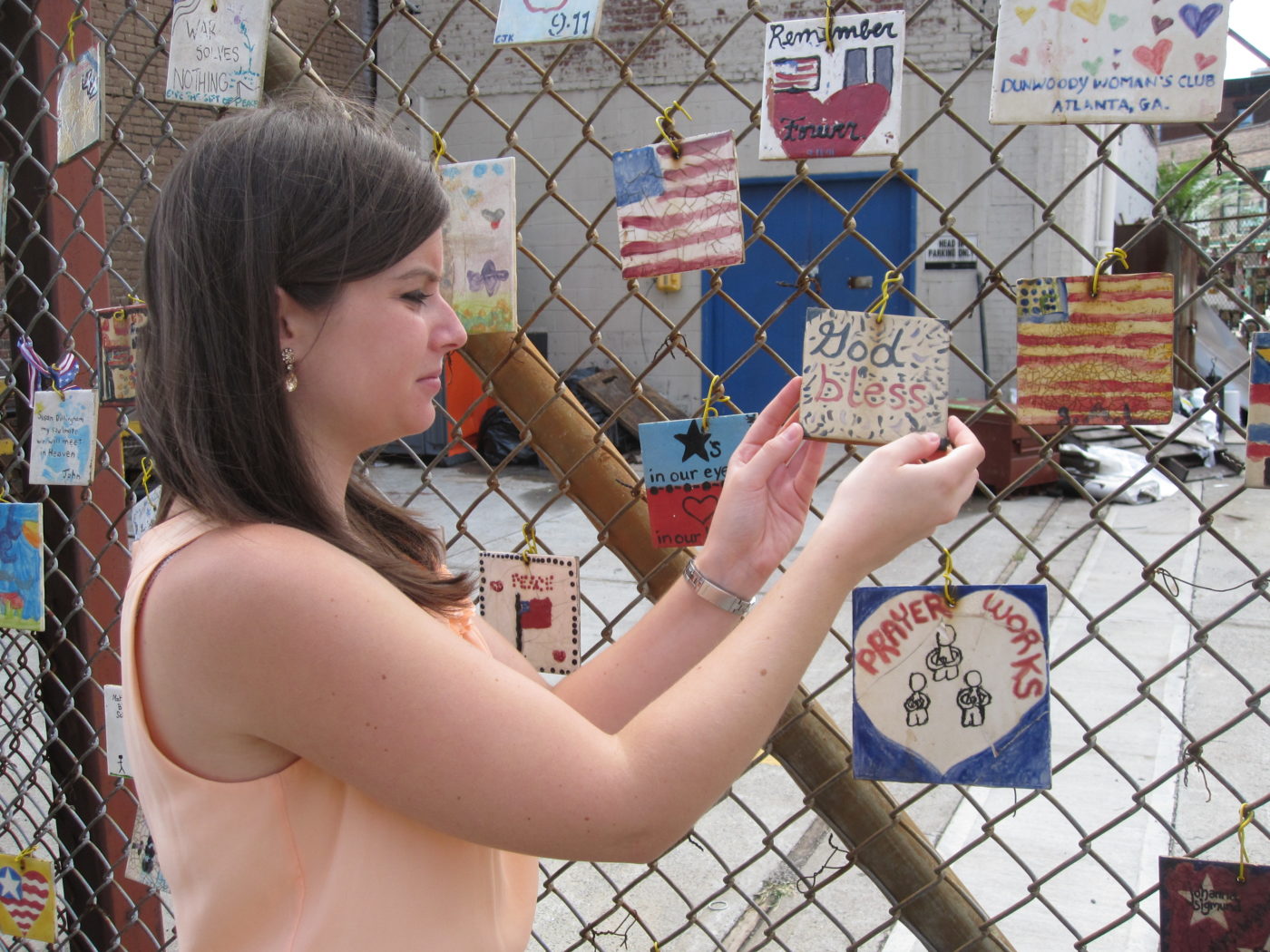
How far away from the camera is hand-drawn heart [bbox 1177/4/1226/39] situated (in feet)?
2.98

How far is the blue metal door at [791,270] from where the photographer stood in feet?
29.8

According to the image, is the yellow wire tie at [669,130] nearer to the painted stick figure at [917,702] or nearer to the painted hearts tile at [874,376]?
the painted hearts tile at [874,376]

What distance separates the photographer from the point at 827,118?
108 centimetres

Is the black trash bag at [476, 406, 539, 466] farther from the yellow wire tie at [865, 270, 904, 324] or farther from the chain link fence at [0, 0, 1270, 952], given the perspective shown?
the yellow wire tie at [865, 270, 904, 324]

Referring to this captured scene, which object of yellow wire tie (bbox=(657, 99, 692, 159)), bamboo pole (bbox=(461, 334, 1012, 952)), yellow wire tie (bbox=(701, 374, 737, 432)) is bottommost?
bamboo pole (bbox=(461, 334, 1012, 952))

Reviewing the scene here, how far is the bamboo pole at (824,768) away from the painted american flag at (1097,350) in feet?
1.56

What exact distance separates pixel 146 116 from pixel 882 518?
10.4 m

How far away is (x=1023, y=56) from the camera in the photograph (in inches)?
38.3

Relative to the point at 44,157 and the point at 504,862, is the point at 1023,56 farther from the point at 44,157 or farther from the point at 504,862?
the point at 44,157

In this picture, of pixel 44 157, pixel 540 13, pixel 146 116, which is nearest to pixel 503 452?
pixel 146 116

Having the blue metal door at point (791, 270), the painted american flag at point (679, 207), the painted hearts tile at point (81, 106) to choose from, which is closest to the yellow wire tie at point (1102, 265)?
the painted american flag at point (679, 207)

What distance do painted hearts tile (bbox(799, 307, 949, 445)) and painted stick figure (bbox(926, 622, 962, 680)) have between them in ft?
0.77

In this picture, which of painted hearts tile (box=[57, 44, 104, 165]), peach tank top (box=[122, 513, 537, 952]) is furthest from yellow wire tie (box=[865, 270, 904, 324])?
painted hearts tile (box=[57, 44, 104, 165])

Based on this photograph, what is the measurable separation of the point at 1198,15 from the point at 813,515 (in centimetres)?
339
